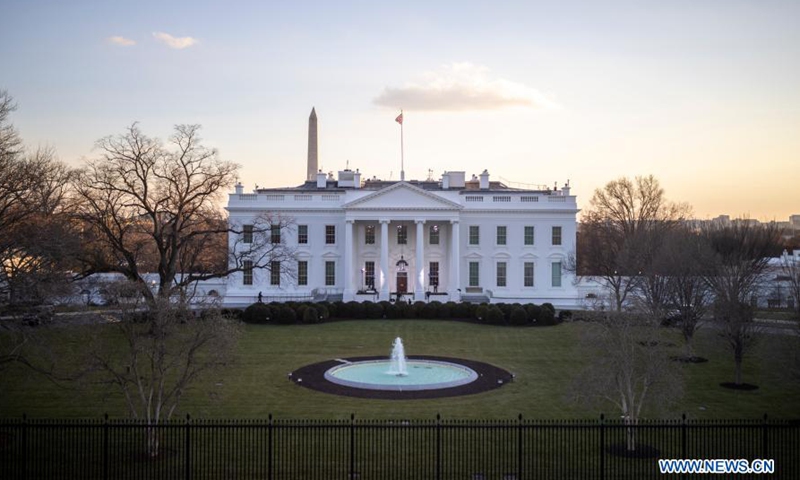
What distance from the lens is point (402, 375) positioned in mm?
27781

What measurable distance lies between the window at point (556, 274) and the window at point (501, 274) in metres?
4.15

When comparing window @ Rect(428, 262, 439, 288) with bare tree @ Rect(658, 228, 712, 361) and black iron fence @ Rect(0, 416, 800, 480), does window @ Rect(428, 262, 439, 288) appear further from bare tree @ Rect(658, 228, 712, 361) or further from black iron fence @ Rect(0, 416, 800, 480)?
black iron fence @ Rect(0, 416, 800, 480)

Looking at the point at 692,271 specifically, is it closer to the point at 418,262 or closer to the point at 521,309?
the point at 521,309

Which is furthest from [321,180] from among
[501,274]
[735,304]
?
[735,304]

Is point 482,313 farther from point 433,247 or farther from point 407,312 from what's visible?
point 433,247

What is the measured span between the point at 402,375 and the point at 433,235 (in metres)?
33.1

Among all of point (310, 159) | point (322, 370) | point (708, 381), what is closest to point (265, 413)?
point (322, 370)

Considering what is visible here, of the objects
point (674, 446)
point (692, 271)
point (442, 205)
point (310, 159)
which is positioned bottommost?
point (674, 446)

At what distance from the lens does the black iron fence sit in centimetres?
1590

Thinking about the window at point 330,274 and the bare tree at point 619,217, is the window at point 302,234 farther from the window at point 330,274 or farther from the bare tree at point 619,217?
the bare tree at point 619,217

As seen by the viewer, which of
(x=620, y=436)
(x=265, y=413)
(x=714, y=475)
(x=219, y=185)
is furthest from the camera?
(x=219, y=185)

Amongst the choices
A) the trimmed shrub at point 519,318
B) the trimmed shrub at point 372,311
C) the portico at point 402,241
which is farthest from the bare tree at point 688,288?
the portico at point 402,241

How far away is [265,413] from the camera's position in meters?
21.8

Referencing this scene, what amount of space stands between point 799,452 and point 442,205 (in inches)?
1583
